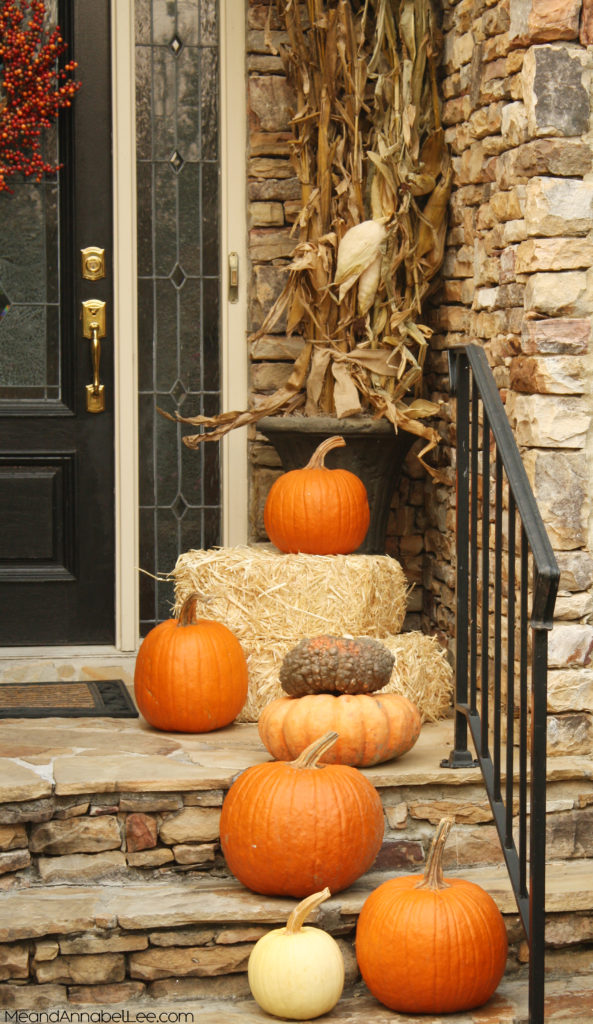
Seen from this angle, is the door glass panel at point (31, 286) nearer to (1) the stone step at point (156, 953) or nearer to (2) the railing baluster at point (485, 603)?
(2) the railing baluster at point (485, 603)

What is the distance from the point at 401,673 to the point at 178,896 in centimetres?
104

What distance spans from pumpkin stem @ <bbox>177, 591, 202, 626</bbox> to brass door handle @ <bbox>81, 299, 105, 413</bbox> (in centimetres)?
116

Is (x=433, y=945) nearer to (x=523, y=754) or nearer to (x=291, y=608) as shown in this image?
(x=523, y=754)

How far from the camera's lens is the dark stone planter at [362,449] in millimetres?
4105

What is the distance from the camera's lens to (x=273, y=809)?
9.25ft

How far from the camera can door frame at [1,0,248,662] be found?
441 centimetres

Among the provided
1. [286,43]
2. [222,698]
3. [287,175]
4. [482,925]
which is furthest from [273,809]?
[286,43]

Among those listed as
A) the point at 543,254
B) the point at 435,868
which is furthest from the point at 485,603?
the point at 543,254

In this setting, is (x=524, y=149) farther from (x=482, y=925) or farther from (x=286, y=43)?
(x=482, y=925)

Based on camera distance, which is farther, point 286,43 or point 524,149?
point 286,43

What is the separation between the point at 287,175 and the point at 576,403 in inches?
64.2

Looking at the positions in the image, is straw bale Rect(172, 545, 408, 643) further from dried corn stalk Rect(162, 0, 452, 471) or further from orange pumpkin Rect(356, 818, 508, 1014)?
orange pumpkin Rect(356, 818, 508, 1014)

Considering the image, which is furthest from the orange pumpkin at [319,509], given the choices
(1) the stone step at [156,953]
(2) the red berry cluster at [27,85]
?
(2) the red berry cluster at [27,85]

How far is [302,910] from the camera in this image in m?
2.60
